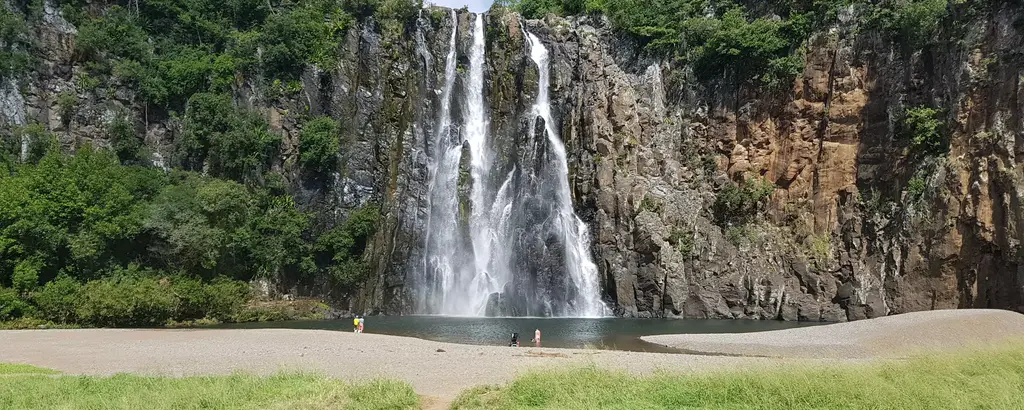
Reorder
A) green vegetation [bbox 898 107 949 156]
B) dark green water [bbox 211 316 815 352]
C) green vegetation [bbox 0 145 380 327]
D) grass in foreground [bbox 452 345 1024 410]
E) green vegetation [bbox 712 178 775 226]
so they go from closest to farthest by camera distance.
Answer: grass in foreground [bbox 452 345 1024 410], dark green water [bbox 211 316 815 352], green vegetation [bbox 0 145 380 327], green vegetation [bbox 898 107 949 156], green vegetation [bbox 712 178 775 226]

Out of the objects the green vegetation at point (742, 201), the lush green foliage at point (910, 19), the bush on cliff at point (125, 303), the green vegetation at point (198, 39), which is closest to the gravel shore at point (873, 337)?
the green vegetation at point (742, 201)

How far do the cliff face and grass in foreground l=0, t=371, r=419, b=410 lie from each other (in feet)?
94.9

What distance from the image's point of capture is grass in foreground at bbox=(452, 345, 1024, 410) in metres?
9.39

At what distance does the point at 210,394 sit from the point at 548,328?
2186 cm

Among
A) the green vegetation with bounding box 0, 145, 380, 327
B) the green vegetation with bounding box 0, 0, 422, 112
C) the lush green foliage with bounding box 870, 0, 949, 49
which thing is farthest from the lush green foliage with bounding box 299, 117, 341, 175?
the lush green foliage with bounding box 870, 0, 949, 49

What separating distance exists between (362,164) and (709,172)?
23.1m

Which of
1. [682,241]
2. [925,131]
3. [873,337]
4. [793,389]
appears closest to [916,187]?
[925,131]

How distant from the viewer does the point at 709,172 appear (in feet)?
143

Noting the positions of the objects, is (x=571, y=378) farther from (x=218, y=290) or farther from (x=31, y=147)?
(x=31, y=147)

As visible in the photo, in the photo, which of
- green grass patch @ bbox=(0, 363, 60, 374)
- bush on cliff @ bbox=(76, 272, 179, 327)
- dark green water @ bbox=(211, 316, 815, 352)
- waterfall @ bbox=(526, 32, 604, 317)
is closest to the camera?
green grass patch @ bbox=(0, 363, 60, 374)

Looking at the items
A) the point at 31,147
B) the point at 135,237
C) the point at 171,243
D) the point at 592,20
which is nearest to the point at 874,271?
the point at 592,20

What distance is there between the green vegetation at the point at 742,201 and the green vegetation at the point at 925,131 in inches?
319

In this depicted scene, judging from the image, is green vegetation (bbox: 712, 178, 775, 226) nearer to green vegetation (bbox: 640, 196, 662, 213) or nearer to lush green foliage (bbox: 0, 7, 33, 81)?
green vegetation (bbox: 640, 196, 662, 213)

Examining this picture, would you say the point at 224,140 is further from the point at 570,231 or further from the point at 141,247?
the point at 570,231
